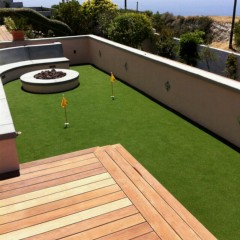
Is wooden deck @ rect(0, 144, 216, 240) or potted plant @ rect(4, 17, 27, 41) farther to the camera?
potted plant @ rect(4, 17, 27, 41)

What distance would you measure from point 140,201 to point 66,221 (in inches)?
46.0

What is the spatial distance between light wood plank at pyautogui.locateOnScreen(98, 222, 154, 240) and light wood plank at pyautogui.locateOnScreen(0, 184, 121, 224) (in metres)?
0.89

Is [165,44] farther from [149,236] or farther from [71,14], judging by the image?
[149,236]

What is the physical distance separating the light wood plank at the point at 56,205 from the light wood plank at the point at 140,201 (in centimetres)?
21

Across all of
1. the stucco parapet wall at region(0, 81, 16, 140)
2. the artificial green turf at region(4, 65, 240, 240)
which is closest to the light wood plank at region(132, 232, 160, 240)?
the artificial green turf at region(4, 65, 240, 240)

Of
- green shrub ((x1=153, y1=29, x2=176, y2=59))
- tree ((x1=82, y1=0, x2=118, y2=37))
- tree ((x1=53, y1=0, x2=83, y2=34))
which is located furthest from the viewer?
tree ((x1=82, y1=0, x2=118, y2=37))

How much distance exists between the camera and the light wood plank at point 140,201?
4.04 meters

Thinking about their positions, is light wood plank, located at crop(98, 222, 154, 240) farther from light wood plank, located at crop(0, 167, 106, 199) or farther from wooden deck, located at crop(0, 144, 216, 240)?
light wood plank, located at crop(0, 167, 106, 199)

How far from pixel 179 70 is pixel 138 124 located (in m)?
2.17

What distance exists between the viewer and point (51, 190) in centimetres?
500

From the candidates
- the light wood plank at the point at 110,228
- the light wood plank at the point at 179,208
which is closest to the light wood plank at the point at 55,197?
the light wood plank at the point at 179,208

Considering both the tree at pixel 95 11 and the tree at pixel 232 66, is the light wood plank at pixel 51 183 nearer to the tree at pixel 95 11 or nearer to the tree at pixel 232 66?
the tree at pixel 232 66

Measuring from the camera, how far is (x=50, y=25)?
2355cm

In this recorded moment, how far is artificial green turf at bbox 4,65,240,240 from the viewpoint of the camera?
5.75m
